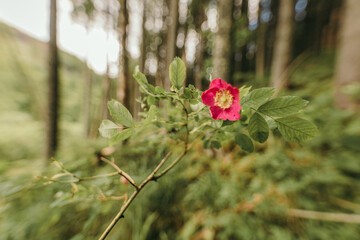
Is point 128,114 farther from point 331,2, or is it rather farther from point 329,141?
point 331,2

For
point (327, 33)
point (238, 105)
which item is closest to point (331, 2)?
point (327, 33)

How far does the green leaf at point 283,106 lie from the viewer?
0.31 metres

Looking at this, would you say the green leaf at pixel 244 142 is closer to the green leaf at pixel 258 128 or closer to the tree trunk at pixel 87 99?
the green leaf at pixel 258 128

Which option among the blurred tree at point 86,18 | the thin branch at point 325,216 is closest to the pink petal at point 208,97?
the thin branch at point 325,216

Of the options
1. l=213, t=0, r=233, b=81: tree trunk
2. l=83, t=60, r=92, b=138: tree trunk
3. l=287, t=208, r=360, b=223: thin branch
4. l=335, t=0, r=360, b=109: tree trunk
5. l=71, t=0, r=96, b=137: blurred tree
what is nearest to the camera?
l=287, t=208, r=360, b=223: thin branch

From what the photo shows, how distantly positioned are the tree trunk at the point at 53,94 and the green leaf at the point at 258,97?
150 inches

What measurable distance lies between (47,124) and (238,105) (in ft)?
13.0

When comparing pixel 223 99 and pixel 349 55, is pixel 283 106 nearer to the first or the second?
pixel 223 99

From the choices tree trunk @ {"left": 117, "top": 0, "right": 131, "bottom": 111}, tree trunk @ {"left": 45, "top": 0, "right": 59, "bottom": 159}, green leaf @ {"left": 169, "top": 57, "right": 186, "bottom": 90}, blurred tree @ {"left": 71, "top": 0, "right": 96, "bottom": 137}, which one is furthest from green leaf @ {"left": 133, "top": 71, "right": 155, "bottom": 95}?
blurred tree @ {"left": 71, "top": 0, "right": 96, "bottom": 137}

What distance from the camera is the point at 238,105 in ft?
1.03

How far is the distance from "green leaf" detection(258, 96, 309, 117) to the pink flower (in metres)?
0.05

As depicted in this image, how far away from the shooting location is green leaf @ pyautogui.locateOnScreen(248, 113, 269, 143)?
0.32 metres

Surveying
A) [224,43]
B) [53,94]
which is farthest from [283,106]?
[53,94]

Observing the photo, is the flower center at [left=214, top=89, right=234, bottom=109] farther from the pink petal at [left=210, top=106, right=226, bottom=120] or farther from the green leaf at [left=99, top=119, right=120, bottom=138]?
the green leaf at [left=99, top=119, right=120, bottom=138]
